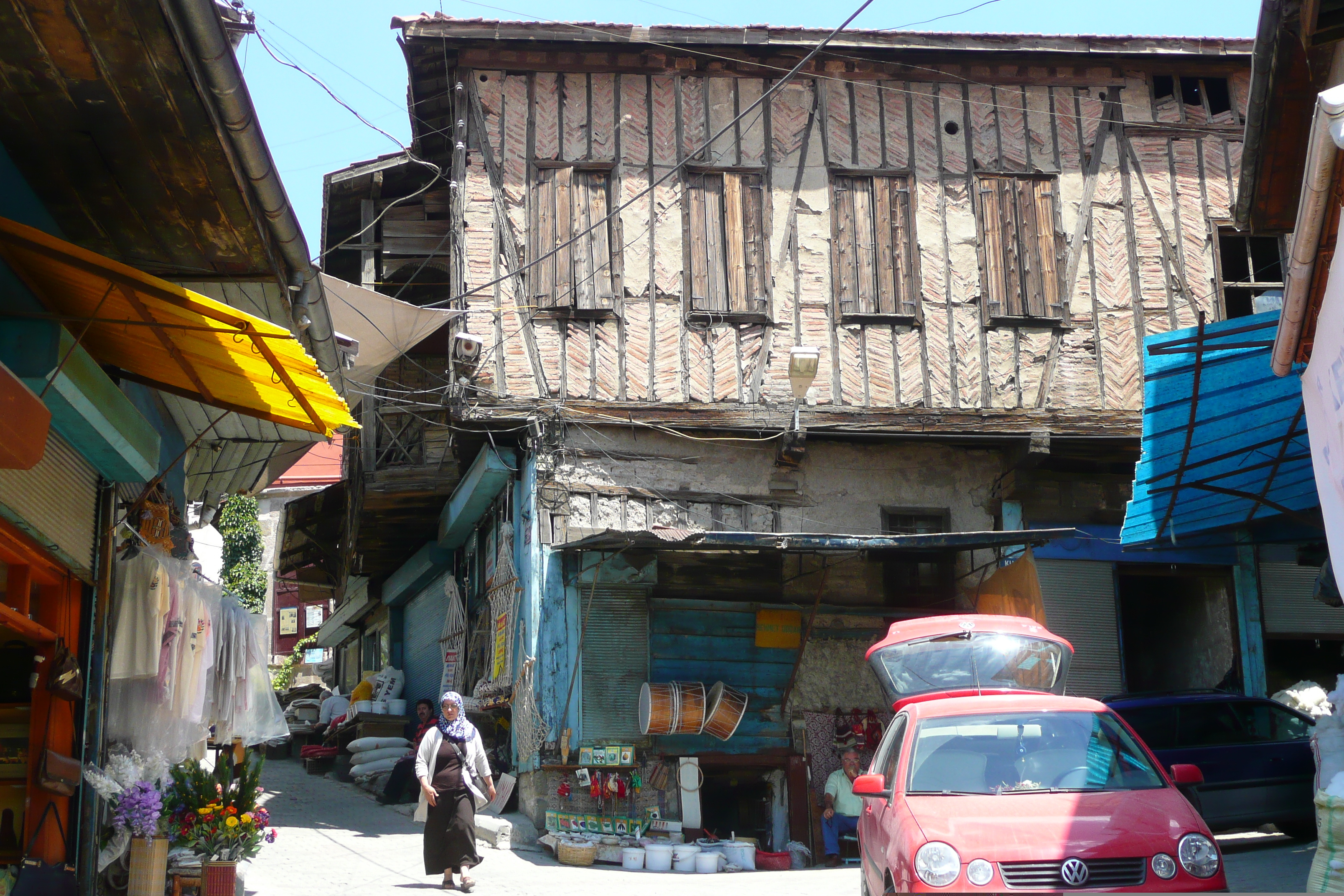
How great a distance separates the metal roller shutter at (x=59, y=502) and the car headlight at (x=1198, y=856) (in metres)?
6.57

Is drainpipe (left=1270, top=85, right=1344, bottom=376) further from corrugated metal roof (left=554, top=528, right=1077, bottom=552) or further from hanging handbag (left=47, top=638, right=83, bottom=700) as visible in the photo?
hanging handbag (left=47, top=638, right=83, bottom=700)

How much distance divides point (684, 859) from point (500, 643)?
4522mm

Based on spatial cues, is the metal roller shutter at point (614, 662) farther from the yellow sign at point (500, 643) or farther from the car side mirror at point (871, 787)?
the car side mirror at point (871, 787)

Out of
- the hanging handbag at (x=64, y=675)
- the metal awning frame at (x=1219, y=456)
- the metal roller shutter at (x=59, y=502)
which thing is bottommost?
the hanging handbag at (x=64, y=675)

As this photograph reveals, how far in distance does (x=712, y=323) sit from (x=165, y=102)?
1052 centimetres

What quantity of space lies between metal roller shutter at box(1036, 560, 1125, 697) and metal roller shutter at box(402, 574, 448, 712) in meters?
9.68

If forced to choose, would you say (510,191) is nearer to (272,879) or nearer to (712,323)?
(712,323)

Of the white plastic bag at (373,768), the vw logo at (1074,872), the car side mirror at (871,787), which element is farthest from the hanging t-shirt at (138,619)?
the white plastic bag at (373,768)

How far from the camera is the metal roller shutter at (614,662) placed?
48.3ft

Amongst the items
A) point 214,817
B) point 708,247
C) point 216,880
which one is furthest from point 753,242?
point 216,880

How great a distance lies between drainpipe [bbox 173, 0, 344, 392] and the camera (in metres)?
5.74

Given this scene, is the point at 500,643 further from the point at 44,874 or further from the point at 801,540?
the point at 44,874

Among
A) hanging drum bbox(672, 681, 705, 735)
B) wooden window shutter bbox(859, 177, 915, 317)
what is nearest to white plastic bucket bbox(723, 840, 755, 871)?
hanging drum bbox(672, 681, 705, 735)

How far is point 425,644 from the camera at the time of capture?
2233 cm
